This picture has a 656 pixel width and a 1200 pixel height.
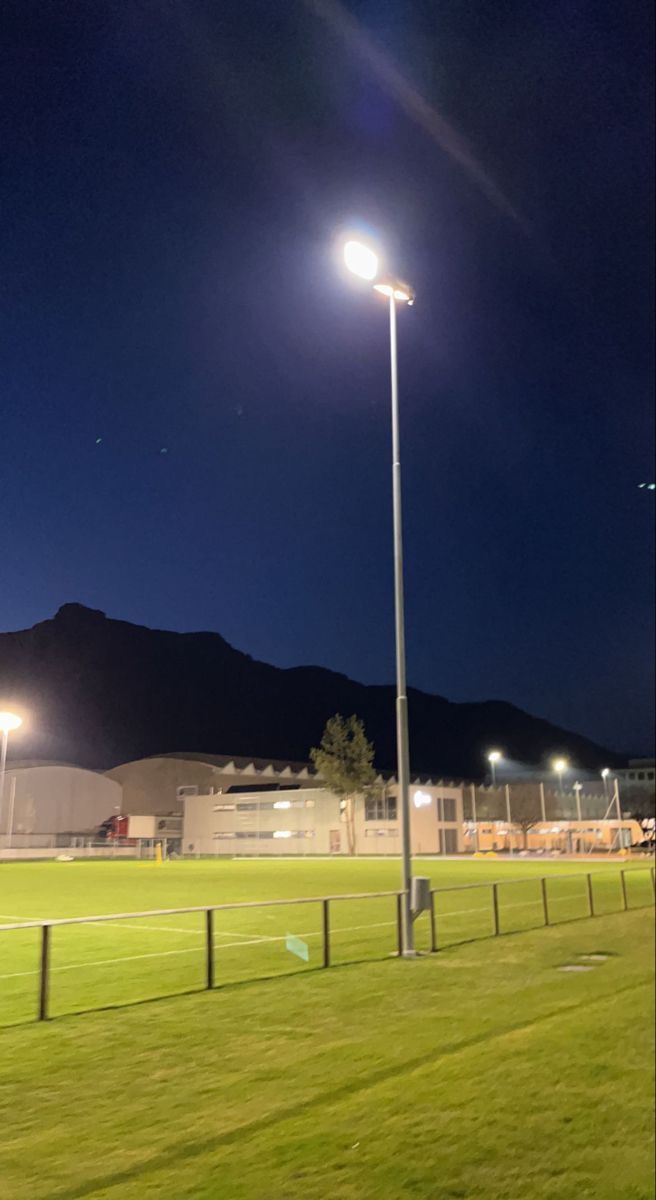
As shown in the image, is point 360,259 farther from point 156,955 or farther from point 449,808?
point 156,955

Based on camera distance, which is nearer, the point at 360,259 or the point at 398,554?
the point at 360,259

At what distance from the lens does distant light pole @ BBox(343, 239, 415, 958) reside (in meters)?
12.7

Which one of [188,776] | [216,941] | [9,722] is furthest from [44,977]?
[216,941]

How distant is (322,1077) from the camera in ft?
23.1

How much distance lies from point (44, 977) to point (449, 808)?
31.1 feet

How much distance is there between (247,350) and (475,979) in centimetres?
769

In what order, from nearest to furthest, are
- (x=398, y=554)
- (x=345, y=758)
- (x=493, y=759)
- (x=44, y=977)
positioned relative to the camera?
1. (x=44, y=977)
2. (x=345, y=758)
3. (x=398, y=554)
4. (x=493, y=759)

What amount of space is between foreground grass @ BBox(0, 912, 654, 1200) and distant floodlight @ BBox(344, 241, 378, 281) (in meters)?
8.97

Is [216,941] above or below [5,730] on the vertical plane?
below

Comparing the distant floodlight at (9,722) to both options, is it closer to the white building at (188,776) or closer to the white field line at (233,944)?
the white building at (188,776)

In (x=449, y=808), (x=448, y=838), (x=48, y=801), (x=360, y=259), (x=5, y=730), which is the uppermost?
(x=360, y=259)

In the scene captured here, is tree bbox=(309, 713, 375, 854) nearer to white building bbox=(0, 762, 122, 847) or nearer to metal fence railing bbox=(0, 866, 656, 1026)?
metal fence railing bbox=(0, 866, 656, 1026)

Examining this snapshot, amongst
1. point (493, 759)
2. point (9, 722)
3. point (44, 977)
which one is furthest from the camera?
point (493, 759)

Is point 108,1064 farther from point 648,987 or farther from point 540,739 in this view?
point 540,739
